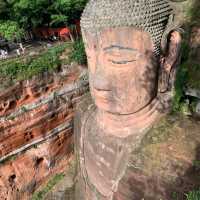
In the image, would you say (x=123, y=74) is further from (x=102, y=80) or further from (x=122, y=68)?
(x=102, y=80)

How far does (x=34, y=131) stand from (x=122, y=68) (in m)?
4.36

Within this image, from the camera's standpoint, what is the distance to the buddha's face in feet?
9.38

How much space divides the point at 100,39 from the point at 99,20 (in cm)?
19

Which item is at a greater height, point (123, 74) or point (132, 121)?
point (123, 74)

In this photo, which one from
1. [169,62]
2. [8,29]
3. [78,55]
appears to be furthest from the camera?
[8,29]

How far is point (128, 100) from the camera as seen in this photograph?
3109 mm

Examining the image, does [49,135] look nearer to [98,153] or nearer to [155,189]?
[98,153]

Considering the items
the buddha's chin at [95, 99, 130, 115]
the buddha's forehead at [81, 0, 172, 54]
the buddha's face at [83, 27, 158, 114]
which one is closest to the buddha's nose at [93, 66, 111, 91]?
the buddha's face at [83, 27, 158, 114]

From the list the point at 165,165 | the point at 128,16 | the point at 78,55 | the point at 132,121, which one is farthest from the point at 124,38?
the point at 78,55

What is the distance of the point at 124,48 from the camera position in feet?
9.40

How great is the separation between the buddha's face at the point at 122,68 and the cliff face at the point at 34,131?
3.84m

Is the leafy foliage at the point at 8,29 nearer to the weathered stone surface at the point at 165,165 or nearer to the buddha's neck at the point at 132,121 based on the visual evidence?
the buddha's neck at the point at 132,121

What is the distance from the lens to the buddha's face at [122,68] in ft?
9.38

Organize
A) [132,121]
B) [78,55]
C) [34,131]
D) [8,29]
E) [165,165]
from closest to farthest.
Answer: [165,165] < [132,121] < [34,131] < [78,55] < [8,29]
